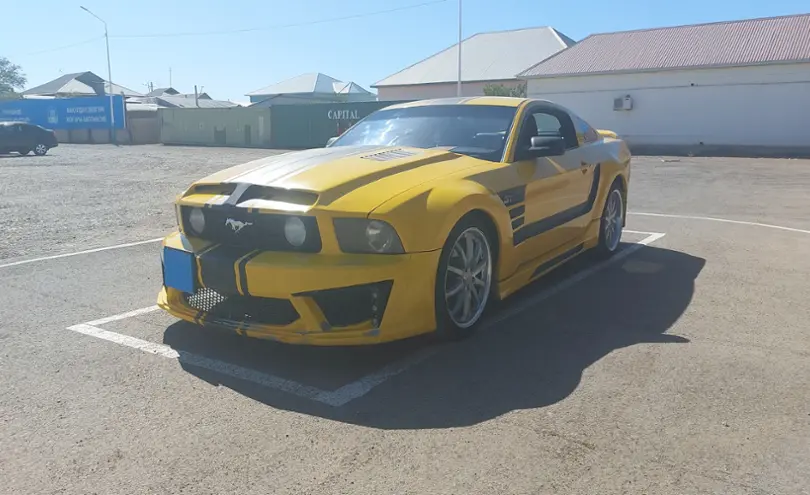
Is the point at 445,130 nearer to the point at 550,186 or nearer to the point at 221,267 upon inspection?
the point at 550,186

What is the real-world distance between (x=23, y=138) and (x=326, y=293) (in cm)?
3036

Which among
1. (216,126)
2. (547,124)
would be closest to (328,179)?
(547,124)

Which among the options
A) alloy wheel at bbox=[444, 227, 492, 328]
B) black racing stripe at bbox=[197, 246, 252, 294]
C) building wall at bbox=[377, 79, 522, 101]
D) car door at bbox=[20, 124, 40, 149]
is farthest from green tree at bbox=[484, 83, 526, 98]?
black racing stripe at bbox=[197, 246, 252, 294]

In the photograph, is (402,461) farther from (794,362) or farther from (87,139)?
(87,139)

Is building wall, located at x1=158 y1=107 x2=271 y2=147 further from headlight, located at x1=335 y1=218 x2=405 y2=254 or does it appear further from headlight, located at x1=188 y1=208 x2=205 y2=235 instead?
headlight, located at x1=335 y1=218 x2=405 y2=254

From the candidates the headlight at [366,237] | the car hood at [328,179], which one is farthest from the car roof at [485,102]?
the headlight at [366,237]

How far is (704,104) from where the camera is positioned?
3000 centimetres

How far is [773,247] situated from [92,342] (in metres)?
6.58

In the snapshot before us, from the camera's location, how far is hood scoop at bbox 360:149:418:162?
443 centimetres

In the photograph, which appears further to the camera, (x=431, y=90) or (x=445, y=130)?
(x=431, y=90)

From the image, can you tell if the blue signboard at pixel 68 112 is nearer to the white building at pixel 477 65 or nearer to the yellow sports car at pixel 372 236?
the white building at pixel 477 65

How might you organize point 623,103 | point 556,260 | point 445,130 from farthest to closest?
1. point 623,103
2. point 556,260
3. point 445,130

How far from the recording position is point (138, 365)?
12.5 feet

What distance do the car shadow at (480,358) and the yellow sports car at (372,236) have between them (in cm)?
21
